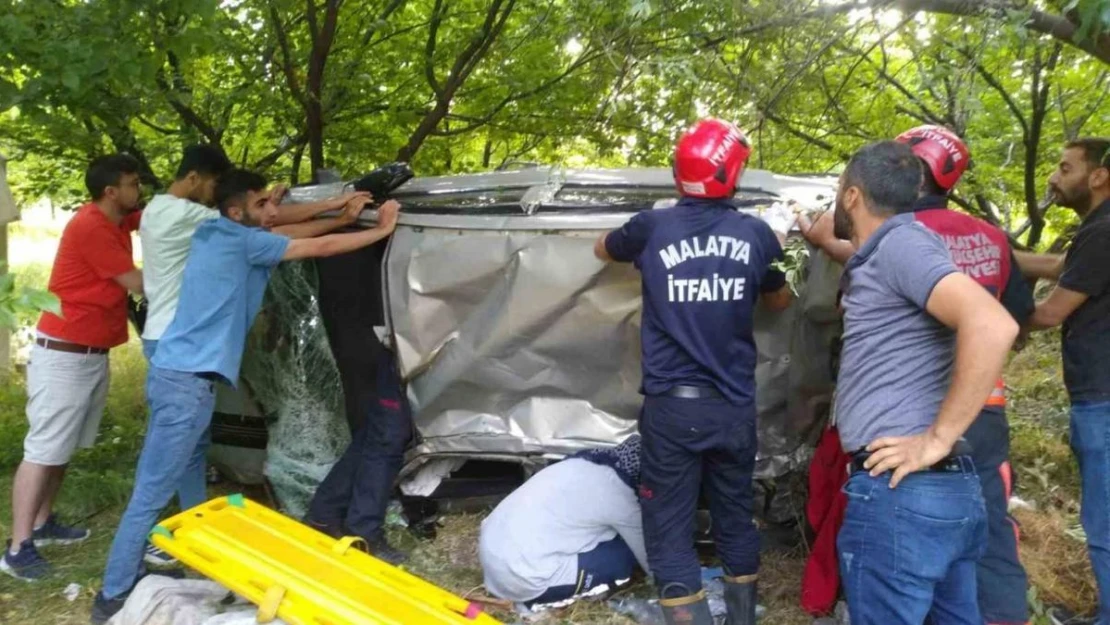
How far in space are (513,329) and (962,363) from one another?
2.00 meters

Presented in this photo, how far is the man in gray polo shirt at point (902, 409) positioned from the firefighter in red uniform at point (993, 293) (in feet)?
1.42

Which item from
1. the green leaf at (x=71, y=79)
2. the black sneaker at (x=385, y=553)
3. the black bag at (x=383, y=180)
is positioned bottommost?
the black sneaker at (x=385, y=553)

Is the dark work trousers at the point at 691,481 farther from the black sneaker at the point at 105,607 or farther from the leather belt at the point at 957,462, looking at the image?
the black sneaker at the point at 105,607

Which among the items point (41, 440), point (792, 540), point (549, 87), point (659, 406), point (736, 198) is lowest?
point (792, 540)

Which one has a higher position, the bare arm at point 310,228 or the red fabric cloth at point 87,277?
the bare arm at point 310,228

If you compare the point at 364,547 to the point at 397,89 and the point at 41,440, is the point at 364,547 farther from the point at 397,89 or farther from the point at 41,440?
the point at 397,89

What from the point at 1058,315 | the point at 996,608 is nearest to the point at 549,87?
the point at 1058,315

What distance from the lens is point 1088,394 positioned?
3.28 m

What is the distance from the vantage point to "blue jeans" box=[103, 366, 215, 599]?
3693 mm

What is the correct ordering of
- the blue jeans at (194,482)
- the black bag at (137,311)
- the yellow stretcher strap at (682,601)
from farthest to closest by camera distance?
the black bag at (137,311)
the blue jeans at (194,482)
the yellow stretcher strap at (682,601)

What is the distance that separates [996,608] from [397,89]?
16.6 feet

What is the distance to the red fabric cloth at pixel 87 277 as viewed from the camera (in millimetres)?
4148

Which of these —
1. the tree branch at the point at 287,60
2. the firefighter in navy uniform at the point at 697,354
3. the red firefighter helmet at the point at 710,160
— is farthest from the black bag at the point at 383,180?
the tree branch at the point at 287,60

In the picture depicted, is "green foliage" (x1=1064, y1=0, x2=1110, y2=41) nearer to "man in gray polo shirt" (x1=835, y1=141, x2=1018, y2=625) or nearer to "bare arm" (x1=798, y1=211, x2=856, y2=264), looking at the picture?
"man in gray polo shirt" (x1=835, y1=141, x2=1018, y2=625)
